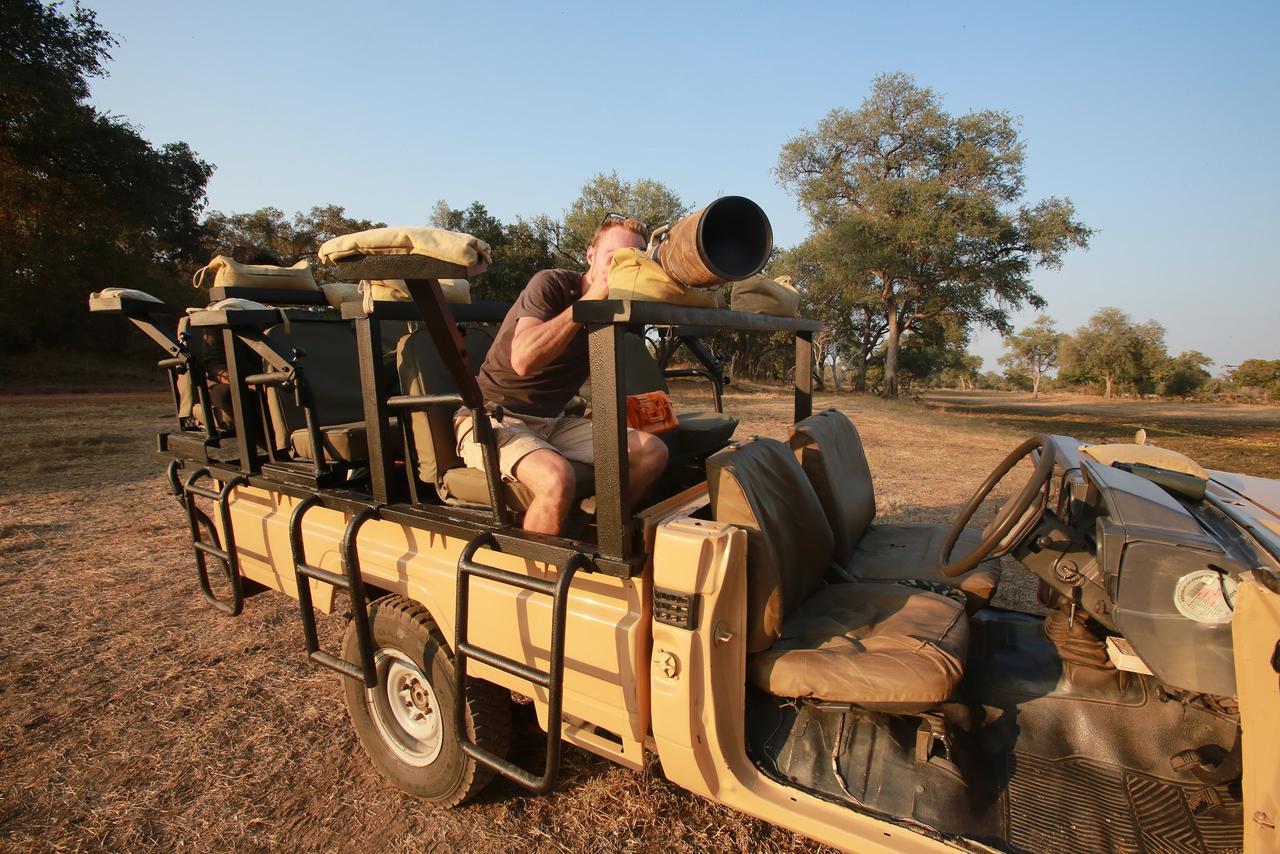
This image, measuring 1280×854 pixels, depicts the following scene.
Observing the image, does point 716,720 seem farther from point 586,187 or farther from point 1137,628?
point 586,187

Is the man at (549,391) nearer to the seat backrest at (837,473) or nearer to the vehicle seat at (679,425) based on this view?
the vehicle seat at (679,425)

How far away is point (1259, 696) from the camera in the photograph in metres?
1.38

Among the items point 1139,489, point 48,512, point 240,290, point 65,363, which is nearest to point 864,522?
point 1139,489

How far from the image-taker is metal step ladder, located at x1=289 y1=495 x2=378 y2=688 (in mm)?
2311

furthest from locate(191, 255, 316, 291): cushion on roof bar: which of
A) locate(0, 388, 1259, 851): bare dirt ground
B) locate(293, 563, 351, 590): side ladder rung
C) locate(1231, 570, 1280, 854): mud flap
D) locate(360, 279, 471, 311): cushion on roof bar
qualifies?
locate(1231, 570, 1280, 854): mud flap

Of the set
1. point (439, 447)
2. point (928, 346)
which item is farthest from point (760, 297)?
point (928, 346)

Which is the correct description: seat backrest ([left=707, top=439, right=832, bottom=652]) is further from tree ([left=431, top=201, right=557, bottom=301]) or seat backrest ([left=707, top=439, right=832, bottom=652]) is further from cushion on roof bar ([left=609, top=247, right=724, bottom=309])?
tree ([left=431, top=201, right=557, bottom=301])

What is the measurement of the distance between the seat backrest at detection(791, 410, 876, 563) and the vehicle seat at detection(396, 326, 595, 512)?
1073 millimetres

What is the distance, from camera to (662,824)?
92.4 inches

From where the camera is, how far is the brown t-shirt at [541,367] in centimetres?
258

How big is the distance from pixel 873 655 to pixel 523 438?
1.42 meters

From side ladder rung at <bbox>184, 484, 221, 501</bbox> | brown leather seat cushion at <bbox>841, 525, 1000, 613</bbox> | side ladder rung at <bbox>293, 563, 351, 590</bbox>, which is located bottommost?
brown leather seat cushion at <bbox>841, 525, 1000, 613</bbox>

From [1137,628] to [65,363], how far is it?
25.4 metres

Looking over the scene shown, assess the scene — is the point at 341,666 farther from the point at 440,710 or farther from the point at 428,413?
the point at 428,413
